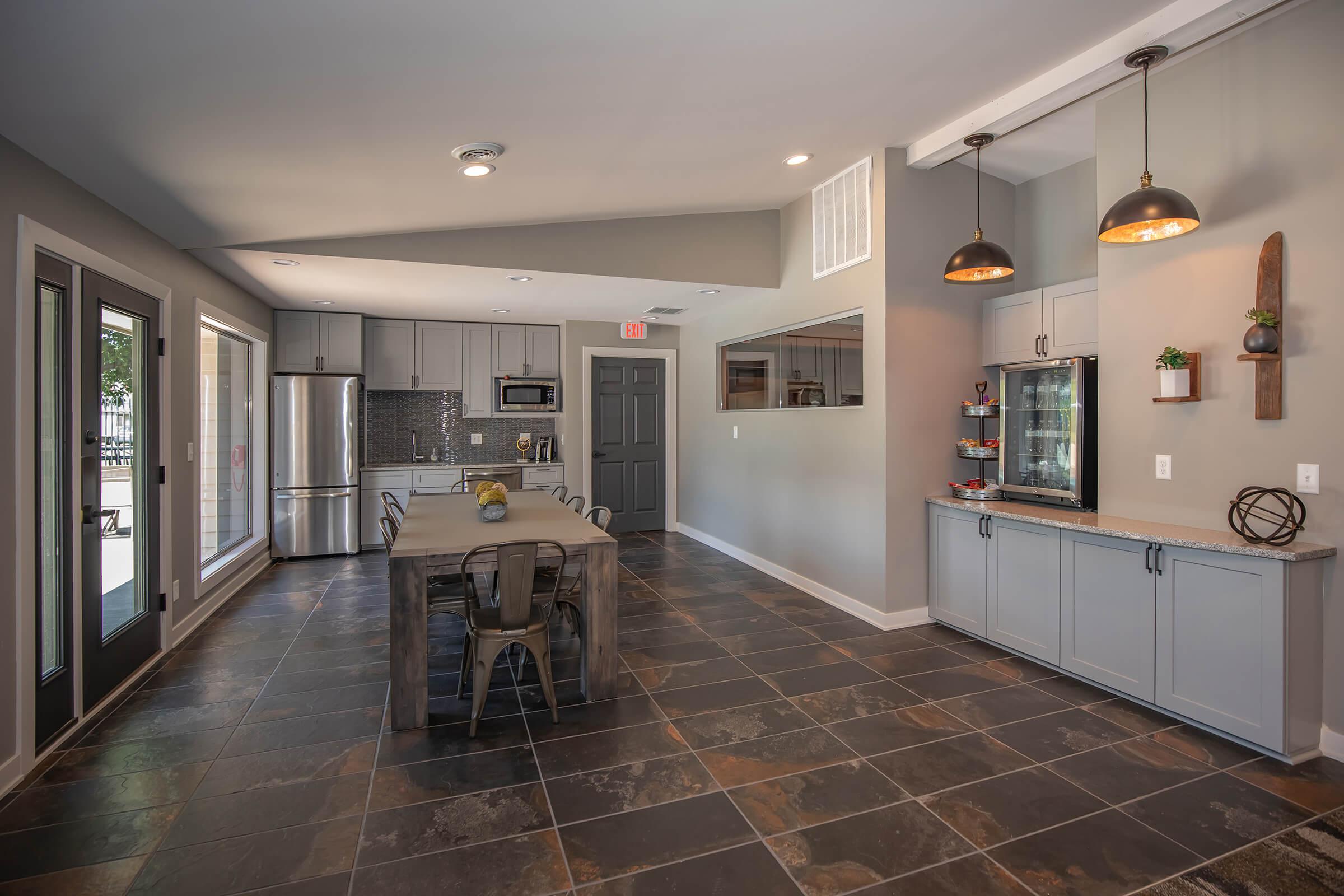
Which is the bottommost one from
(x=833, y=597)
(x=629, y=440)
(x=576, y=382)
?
(x=833, y=597)

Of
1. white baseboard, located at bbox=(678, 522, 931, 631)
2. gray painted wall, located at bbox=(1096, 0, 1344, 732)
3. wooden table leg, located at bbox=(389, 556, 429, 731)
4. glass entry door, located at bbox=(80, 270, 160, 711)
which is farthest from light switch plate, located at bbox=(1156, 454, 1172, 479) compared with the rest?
glass entry door, located at bbox=(80, 270, 160, 711)

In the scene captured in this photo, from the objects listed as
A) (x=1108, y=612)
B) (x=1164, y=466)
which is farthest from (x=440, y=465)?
(x=1164, y=466)

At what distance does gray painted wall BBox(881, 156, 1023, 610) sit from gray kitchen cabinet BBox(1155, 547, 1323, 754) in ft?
4.86

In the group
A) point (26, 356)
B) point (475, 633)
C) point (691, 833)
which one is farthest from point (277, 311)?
point (691, 833)

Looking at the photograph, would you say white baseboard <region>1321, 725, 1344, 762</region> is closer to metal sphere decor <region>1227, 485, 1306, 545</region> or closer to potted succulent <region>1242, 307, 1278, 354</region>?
metal sphere decor <region>1227, 485, 1306, 545</region>

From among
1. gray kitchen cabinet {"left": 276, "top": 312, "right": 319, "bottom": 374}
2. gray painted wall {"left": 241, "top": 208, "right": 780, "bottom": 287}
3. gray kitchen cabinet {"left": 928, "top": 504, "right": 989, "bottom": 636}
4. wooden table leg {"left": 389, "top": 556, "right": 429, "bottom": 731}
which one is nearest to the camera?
wooden table leg {"left": 389, "top": 556, "right": 429, "bottom": 731}

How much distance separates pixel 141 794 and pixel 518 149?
2891mm

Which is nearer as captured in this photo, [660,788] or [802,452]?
[660,788]

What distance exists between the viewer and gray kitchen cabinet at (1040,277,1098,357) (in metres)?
3.63

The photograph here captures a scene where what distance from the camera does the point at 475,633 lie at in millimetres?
2816

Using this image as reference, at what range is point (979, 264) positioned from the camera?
3.38 metres

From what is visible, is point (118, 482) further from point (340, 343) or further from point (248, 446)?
point (340, 343)

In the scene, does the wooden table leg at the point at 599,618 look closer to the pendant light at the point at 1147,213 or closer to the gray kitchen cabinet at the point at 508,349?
the pendant light at the point at 1147,213

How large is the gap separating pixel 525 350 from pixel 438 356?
2.83 feet
